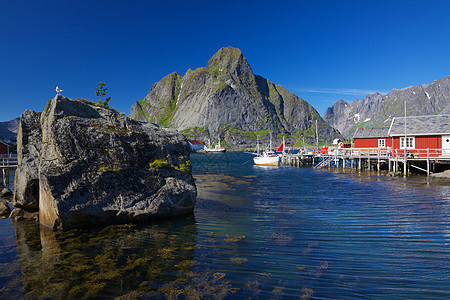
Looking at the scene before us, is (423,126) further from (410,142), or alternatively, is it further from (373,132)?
(373,132)

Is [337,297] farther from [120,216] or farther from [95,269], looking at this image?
[120,216]

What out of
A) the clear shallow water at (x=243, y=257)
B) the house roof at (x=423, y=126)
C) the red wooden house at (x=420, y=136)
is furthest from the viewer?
the house roof at (x=423, y=126)

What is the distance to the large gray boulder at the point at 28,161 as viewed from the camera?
16.4 metres

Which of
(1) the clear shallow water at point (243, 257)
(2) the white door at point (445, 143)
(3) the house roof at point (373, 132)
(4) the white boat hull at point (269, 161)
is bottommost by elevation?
(1) the clear shallow water at point (243, 257)

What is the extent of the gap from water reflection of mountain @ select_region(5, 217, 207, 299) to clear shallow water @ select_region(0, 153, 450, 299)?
3 centimetres

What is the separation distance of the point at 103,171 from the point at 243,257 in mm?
8322

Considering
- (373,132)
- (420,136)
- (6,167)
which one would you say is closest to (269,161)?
(373,132)

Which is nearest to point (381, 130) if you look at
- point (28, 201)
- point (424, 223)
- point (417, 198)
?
point (417, 198)

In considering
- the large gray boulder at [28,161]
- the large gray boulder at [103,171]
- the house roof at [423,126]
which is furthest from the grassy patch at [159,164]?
the house roof at [423,126]

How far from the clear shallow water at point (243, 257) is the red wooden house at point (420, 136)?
30125mm

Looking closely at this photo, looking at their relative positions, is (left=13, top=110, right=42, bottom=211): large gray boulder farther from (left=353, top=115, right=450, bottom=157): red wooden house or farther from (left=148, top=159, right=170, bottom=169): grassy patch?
(left=353, top=115, right=450, bottom=157): red wooden house

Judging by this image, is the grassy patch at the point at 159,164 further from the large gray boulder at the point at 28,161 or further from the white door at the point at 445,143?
the white door at the point at 445,143

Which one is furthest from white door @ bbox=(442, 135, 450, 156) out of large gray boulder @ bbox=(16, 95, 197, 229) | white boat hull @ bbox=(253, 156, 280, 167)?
large gray boulder @ bbox=(16, 95, 197, 229)

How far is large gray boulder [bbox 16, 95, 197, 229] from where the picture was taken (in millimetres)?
12719
